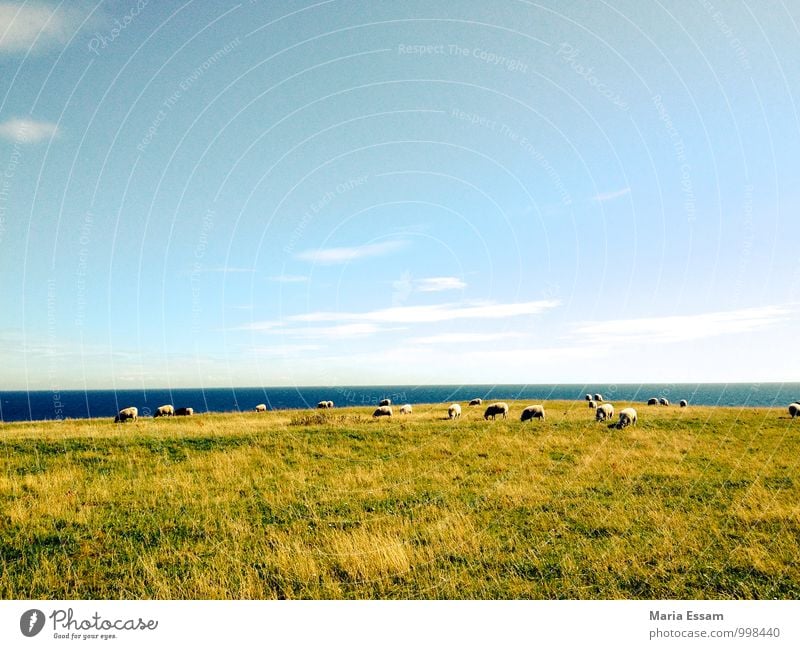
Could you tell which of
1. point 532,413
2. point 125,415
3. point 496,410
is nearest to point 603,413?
point 532,413

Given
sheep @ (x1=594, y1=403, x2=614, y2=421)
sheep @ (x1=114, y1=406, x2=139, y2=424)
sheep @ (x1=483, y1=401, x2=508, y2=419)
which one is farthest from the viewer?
sheep @ (x1=114, y1=406, x2=139, y2=424)

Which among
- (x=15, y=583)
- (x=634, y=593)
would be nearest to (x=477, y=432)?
(x=634, y=593)

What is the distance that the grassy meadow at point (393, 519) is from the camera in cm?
843

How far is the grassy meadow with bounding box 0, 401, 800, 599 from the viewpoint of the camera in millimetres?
8430

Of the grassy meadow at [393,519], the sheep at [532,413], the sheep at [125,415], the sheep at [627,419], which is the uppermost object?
the sheep at [125,415]

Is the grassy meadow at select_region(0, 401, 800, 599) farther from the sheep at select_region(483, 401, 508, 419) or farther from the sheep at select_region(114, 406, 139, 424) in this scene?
the sheep at select_region(114, 406, 139, 424)

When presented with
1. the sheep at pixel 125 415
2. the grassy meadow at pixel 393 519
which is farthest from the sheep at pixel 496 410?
the sheep at pixel 125 415

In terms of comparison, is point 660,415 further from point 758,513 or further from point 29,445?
point 29,445

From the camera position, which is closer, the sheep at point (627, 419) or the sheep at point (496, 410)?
the sheep at point (627, 419)

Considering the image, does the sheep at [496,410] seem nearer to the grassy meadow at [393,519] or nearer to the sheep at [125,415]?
the grassy meadow at [393,519]

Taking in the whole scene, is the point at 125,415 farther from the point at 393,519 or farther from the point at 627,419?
the point at 627,419

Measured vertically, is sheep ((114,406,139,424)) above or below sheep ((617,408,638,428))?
above

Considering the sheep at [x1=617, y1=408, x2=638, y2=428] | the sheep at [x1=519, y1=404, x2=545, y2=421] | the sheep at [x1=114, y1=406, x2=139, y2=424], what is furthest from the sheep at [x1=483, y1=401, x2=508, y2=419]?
the sheep at [x1=114, y1=406, x2=139, y2=424]

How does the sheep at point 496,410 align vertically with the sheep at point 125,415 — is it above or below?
below
